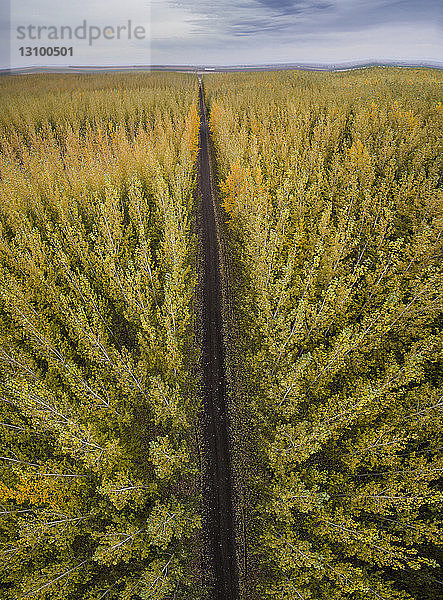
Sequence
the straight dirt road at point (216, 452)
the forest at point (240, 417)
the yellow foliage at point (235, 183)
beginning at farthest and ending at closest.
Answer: the yellow foliage at point (235, 183) → the straight dirt road at point (216, 452) → the forest at point (240, 417)

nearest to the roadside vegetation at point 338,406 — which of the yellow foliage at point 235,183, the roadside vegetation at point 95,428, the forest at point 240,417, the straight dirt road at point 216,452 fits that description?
the forest at point 240,417

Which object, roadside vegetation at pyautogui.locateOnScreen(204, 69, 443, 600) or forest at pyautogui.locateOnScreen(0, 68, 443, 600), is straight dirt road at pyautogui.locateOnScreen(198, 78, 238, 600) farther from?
roadside vegetation at pyautogui.locateOnScreen(204, 69, 443, 600)

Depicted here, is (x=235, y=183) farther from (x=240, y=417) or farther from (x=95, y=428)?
(x=95, y=428)

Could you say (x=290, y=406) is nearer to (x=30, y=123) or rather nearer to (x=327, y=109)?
(x=327, y=109)

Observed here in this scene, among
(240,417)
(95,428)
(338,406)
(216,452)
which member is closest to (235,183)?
(240,417)

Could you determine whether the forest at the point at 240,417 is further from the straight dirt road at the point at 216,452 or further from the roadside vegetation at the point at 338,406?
the straight dirt road at the point at 216,452

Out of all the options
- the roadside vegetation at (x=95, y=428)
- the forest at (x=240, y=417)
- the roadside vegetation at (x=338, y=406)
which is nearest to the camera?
the roadside vegetation at (x=338, y=406)

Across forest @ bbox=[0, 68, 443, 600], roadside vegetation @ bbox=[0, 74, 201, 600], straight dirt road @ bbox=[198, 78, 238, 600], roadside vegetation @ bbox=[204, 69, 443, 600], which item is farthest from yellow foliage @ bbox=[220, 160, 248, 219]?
roadside vegetation @ bbox=[0, 74, 201, 600]

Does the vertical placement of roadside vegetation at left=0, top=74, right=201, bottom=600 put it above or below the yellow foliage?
below

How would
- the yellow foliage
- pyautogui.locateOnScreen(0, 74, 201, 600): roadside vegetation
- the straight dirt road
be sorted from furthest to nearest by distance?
the yellow foliage < the straight dirt road < pyautogui.locateOnScreen(0, 74, 201, 600): roadside vegetation
